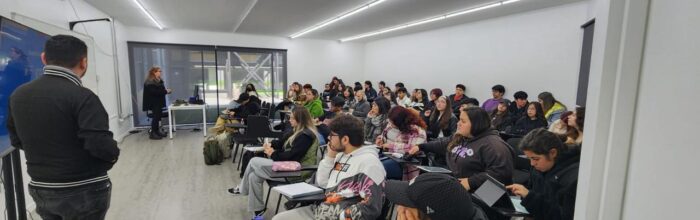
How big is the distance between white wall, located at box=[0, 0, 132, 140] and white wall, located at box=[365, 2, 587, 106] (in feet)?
21.2

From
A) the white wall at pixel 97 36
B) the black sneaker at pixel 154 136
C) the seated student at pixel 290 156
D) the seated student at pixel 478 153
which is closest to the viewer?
the seated student at pixel 478 153

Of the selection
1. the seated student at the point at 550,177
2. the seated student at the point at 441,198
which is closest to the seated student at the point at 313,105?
the seated student at the point at 550,177

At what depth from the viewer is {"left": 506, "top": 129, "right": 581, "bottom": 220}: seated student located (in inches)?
71.6

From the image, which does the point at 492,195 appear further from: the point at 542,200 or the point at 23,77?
the point at 23,77

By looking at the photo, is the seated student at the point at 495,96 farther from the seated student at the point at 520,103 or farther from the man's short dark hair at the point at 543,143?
the man's short dark hair at the point at 543,143

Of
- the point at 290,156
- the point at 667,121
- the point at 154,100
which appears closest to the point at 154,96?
the point at 154,100

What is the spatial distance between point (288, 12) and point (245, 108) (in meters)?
1.79

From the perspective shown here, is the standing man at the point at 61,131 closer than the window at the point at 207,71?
Yes

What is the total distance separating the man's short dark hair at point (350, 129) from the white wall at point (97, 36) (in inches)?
108

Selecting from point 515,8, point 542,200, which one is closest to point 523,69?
point 515,8

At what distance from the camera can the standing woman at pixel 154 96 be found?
6.87 metres

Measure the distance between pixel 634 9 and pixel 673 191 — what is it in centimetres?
35

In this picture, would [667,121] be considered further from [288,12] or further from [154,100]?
[154,100]

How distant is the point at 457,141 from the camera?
270 centimetres
